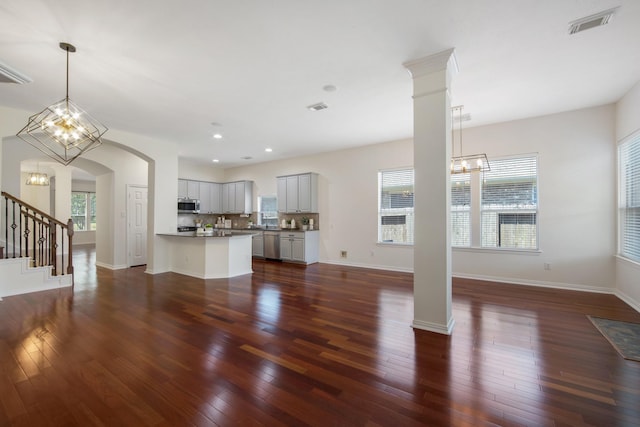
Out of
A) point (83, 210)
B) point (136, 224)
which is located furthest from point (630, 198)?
point (83, 210)

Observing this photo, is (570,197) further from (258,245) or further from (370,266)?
(258,245)

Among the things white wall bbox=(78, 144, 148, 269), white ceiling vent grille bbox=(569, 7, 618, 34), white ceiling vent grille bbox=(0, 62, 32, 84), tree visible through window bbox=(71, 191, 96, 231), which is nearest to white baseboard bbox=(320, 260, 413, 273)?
white ceiling vent grille bbox=(569, 7, 618, 34)

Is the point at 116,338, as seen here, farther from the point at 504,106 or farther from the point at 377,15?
the point at 504,106

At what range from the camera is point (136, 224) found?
6980mm

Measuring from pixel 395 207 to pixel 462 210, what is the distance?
1408mm

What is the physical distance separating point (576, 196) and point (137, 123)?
25.1ft

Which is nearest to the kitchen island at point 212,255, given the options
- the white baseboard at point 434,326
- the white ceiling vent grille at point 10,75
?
the white ceiling vent grille at point 10,75

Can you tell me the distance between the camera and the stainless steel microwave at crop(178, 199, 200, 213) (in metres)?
7.91

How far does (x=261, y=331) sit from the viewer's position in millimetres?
3025

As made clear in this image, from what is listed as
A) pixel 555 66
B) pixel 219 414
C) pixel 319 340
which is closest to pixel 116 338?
pixel 219 414

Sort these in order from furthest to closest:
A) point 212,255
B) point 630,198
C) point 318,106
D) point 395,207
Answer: point 395,207 → point 212,255 → point 318,106 → point 630,198

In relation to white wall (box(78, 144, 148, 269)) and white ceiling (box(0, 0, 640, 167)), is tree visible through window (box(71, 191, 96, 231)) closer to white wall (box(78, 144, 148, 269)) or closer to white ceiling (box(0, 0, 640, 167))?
white wall (box(78, 144, 148, 269))

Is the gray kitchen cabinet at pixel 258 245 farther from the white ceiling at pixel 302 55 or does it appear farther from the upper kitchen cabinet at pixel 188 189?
the white ceiling at pixel 302 55

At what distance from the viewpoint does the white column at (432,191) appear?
9.69 feet
